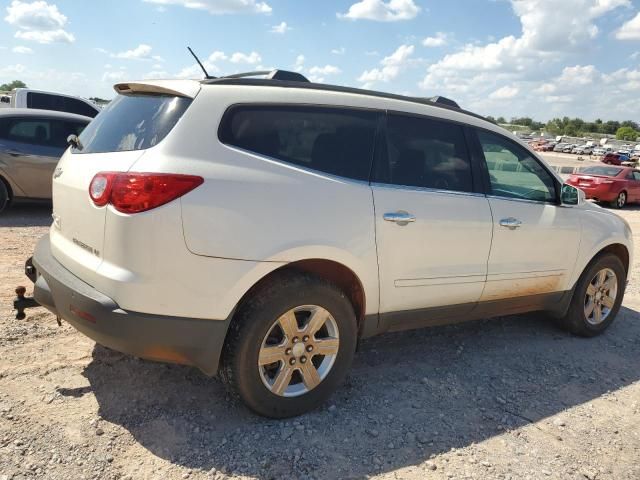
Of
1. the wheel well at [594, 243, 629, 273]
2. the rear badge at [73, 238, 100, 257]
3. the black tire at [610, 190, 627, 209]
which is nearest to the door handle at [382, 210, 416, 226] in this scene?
the rear badge at [73, 238, 100, 257]

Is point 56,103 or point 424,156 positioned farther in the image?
point 56,103

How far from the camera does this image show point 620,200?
1750 cm

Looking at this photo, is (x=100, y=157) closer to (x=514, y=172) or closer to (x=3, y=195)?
(x=514, y=172)

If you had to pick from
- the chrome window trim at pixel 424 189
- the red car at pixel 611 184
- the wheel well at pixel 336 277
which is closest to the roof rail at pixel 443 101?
the chrome window trim at pixel 424 189

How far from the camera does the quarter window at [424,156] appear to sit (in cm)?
343

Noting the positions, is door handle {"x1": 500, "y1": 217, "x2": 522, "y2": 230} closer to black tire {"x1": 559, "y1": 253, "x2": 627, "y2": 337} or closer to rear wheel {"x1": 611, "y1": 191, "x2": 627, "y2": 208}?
black tire {"x1": 559, "y1": 253, "x2": 627, "y2": 337}

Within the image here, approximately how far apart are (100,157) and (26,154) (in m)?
5.96

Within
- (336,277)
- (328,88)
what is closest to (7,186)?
(328,88)

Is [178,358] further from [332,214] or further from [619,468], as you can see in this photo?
[619,468]

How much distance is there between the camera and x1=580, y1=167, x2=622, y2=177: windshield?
17688 millimetres

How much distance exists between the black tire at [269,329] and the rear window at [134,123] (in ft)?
3.22

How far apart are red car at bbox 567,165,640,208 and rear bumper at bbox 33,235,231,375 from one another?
1692 cm

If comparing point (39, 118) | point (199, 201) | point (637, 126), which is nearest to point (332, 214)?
point (199, 201)

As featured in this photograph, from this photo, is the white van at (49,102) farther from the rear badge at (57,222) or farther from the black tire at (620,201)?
the black tire at (620,201)
